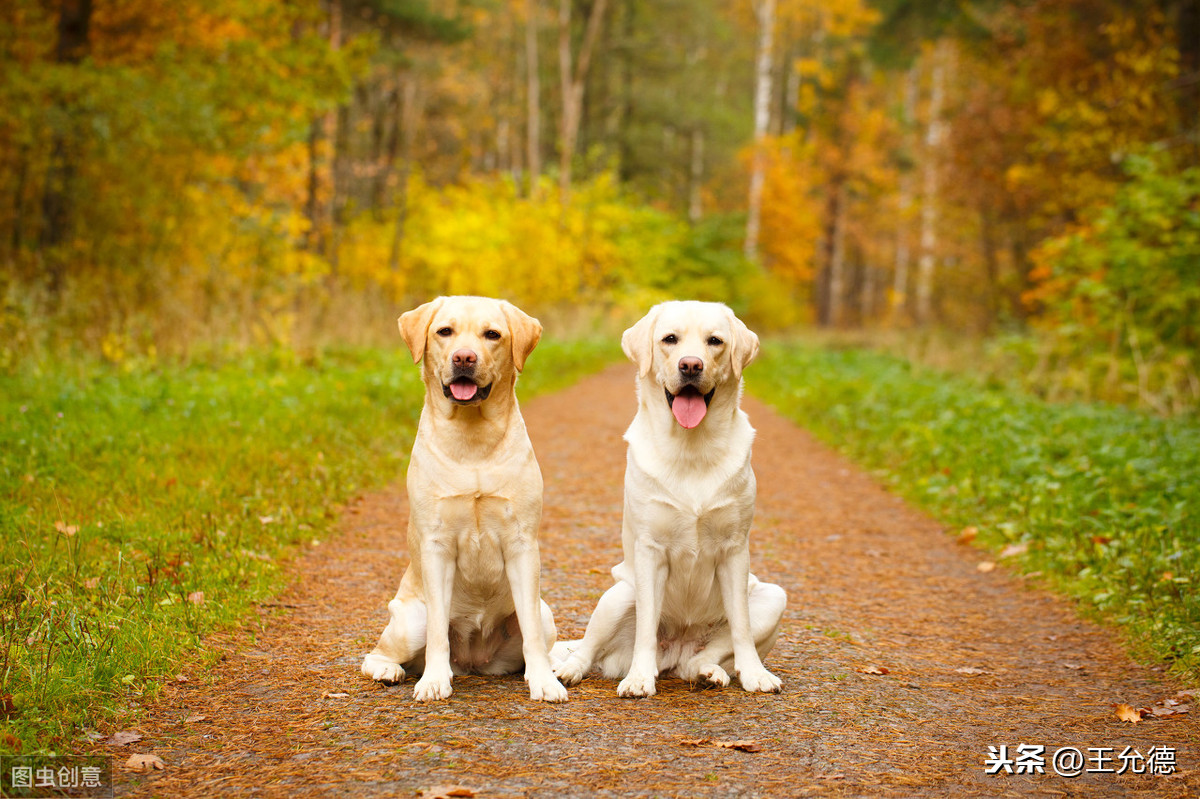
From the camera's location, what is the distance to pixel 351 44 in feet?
53.5

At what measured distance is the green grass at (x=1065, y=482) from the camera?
5062 millimetres

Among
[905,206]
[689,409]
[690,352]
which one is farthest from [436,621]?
[905,206]

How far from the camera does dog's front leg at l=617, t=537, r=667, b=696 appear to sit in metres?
3.72

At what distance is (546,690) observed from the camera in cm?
367

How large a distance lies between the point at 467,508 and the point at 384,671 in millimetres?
815

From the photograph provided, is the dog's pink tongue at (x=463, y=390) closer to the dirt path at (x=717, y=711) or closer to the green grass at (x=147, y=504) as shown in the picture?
the dirt path at (x=717, y=711)

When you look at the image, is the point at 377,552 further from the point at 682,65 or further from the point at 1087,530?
the point at 682,65

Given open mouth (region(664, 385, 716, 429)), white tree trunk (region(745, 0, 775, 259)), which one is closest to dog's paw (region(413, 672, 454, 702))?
open mouth (region(664, 385, 716, 429))

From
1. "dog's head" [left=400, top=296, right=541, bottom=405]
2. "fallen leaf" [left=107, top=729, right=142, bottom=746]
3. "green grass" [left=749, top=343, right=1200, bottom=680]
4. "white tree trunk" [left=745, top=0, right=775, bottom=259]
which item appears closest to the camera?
"fallen leaf" [left=107, top=729, right=142, bottom=746]

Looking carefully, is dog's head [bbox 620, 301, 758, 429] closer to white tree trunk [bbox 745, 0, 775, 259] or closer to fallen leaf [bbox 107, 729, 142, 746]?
fallen leaf [bbox 107, 729, 142, 746]

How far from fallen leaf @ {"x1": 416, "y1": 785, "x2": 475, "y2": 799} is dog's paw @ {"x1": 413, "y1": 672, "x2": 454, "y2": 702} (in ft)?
2.49

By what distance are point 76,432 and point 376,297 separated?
10.9m

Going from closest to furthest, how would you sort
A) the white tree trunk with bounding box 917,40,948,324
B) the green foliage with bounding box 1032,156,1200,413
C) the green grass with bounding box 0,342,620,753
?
the green grass with bounding box 0,342,620,753 < the green foliage with bounding box 1032,156,1200,413 < the white tree trunk with bounding box 917,40,948,324

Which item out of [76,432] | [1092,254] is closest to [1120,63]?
[1092,254]
